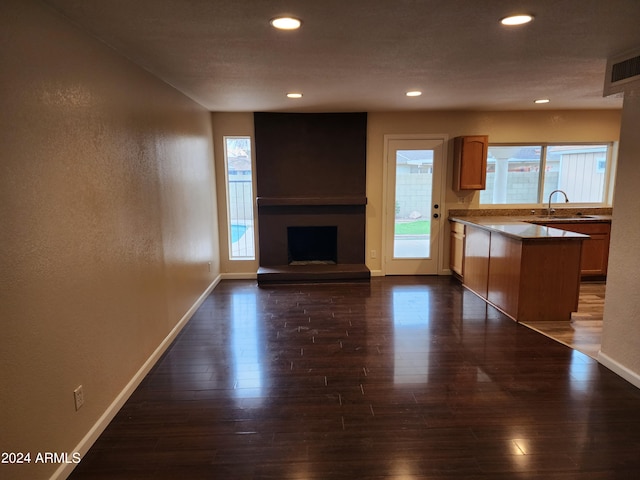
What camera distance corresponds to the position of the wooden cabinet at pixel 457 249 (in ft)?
17.6

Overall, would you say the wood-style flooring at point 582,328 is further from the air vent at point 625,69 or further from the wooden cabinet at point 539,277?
the air vent at point 625,69

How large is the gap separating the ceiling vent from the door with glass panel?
277 cm

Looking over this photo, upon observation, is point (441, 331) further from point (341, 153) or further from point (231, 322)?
point (341, 153)

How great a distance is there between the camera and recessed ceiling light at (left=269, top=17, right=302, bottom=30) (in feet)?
6.81

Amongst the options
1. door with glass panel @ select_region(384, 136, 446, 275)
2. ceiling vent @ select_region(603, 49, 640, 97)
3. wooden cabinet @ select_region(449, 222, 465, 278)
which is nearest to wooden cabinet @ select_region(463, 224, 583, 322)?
wooden cabinet @ select_region(449, 222, 465, 278)

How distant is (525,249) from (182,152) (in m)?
3.53

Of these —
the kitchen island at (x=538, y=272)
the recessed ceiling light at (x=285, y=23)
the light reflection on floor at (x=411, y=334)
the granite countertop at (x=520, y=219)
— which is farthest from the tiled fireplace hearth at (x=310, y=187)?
the recessed ceiling light at (x=285, y=23)

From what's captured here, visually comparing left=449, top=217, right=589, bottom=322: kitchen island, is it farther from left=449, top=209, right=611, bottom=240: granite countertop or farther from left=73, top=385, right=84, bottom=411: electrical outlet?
left=73, top=385, right=84, bottom=411: electrical outlet

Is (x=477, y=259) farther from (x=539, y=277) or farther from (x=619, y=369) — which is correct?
(x=619, y=369)

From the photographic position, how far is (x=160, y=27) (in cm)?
219

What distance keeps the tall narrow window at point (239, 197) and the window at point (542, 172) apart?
345cm

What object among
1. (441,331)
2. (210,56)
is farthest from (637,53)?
(210,56)

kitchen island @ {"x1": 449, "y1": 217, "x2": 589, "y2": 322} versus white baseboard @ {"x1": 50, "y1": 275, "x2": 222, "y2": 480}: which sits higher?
kitchen island @ {"x1": 449, "y1": 217, "x2": 589, "y2": 322}

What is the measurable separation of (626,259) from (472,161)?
2.88m
